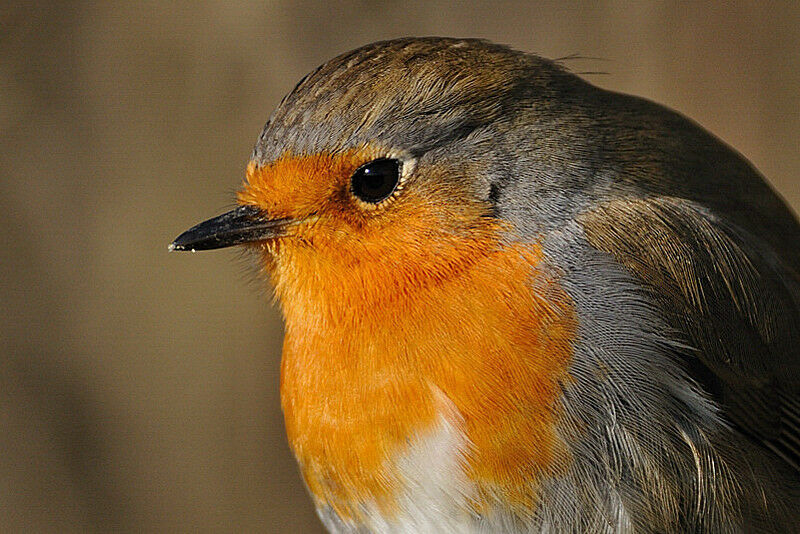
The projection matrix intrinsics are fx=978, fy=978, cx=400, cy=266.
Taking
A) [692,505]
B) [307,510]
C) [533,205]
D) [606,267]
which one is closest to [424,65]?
[533,205]

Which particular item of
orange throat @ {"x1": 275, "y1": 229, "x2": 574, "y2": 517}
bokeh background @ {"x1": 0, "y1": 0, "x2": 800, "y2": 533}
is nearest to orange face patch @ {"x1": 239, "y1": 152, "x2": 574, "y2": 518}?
orange throat @ {"x1": 275, "y1": 229, "x2": 574, "y2": 517}

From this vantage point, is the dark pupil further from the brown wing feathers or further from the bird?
the brown wing feathers

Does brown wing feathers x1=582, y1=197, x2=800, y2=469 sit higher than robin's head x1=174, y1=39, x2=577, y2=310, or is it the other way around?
robin's head x1=174, y1=39, x2=577, y2=310

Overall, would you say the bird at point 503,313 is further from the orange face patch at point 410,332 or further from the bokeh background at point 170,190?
the bokeh background at point 170,190

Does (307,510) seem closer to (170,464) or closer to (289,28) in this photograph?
(170,464)

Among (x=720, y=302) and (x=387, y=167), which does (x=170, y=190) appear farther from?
(x=720, y=302)

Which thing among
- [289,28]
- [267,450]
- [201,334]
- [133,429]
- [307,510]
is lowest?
[307,510]

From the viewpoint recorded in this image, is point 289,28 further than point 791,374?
Yes
